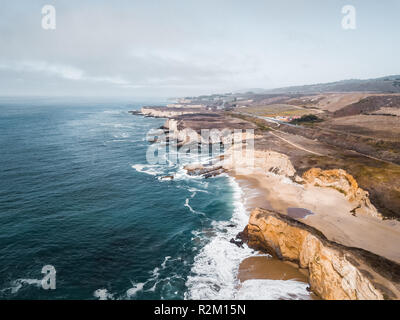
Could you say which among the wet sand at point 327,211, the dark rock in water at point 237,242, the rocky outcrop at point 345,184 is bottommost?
the dark rock in water at point 237,242

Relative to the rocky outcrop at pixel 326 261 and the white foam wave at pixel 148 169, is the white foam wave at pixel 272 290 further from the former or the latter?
the white foam wave at pixel 148 169

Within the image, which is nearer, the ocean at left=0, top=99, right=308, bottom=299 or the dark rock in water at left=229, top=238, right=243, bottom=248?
the ocean at left=0, top=99, right=308, bottom=299

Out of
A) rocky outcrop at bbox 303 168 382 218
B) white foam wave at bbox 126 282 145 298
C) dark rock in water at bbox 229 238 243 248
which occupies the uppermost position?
rocky outcrop at bbox 303 168 382 218

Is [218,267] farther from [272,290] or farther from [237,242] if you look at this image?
[272,290]

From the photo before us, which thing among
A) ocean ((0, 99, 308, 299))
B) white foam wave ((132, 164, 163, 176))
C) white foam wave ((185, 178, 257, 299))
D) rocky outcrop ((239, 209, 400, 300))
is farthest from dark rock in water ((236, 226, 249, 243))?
white foam wave ((132, 164, 163, 176))

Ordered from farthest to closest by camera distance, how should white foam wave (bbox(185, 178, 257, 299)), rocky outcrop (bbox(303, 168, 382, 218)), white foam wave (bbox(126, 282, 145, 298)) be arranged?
rocky outcrop (bbox(303, 168, 382, 218)) → white foam wave (bbox(185, 178, 257, 299)) → white foam wave (bbox(126, 282, 145, 298))

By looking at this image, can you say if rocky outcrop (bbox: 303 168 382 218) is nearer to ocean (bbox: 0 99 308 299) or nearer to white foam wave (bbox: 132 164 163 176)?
ocean (bbox: 0 99 308 299)

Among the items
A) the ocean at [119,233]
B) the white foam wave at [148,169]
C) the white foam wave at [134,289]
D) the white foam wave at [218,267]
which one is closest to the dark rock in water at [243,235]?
the white foam wave at [218,267]

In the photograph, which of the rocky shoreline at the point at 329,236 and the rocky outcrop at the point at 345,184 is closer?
the rocky shoreline at the point at 329,236

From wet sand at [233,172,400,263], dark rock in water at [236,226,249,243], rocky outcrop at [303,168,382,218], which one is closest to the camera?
wet sand at [233,172,400,263]
